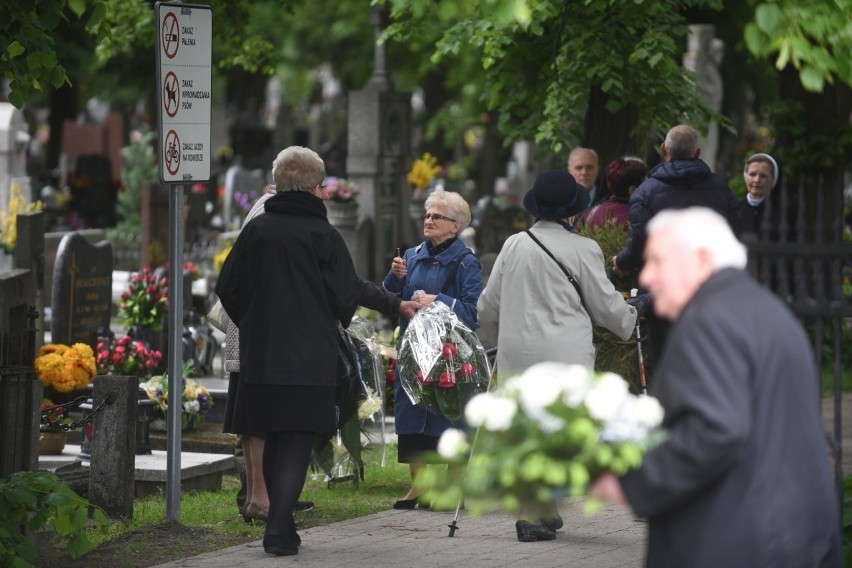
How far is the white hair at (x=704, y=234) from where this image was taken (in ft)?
13.0

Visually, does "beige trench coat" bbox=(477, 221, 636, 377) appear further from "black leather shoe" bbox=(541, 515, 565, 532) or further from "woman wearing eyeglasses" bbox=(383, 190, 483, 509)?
"woman wearing eyeglasses" bbox=(383, 190, 483, 509)

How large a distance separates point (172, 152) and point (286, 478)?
1.84m

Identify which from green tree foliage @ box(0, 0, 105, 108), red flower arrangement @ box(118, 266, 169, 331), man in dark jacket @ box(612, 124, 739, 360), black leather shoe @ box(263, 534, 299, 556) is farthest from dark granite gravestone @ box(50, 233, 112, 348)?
black leather shoe @ box(263, 534, 299, 556)

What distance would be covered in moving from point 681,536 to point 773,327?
608 mm

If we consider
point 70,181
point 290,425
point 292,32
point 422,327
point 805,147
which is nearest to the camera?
point 290,425

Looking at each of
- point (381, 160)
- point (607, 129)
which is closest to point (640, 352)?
point (607, 129)

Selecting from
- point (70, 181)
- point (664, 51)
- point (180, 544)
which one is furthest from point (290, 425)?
point (70, 181)

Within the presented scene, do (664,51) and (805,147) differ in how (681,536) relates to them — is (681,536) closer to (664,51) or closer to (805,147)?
(664,51)

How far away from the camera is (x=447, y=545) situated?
7691mm

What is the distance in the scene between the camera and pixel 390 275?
896 cm

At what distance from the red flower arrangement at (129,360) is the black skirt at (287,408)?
168 inches

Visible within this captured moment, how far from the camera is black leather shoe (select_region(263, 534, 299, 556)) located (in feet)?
24.2

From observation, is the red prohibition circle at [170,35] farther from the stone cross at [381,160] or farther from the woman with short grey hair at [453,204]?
the stone cross at [381,160]

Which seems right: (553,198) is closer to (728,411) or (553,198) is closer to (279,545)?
(279,545)
